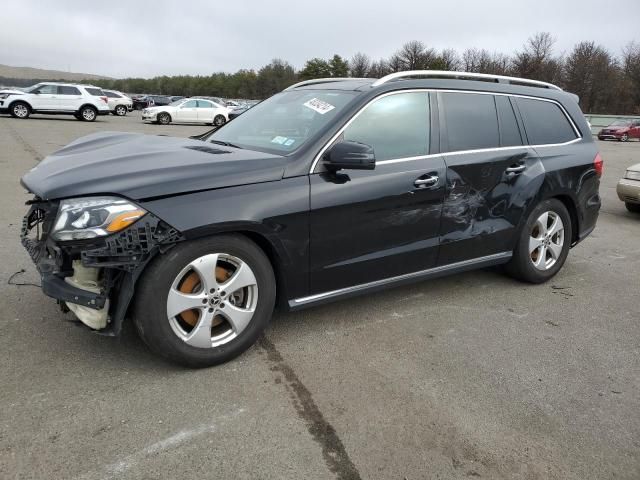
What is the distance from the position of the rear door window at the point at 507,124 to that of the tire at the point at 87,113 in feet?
83.8

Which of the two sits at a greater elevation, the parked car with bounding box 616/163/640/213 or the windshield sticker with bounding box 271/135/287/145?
the windshield sticker with bounding box 271/135/287/145

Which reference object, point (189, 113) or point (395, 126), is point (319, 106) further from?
point (189, 113)

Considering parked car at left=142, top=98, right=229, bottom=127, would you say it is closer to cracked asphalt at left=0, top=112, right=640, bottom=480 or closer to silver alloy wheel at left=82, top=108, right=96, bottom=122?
silver alloy wheel at left=82, top=108, right=96, bottom=122

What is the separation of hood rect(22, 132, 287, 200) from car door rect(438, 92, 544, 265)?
141 cm

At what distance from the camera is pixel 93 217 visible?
2586 mm

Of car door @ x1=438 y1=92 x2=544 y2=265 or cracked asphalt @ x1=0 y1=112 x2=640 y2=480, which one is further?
car door @ x1=438 y1=92 x2=544 y2=265

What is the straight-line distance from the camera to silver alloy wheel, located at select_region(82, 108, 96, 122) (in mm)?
25703

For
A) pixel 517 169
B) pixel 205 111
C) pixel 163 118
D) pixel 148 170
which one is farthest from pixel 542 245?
pixel 205 111

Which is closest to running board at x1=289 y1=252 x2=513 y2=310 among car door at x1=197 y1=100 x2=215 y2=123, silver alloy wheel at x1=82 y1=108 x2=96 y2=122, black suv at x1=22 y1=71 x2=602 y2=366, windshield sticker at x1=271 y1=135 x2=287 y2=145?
black suv at x1=22 y1=71 x2=602 y2=366

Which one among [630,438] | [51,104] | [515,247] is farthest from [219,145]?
[51,104]

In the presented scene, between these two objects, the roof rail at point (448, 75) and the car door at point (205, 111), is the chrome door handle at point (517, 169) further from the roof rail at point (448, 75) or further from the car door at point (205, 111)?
the car door at point (205, 111)

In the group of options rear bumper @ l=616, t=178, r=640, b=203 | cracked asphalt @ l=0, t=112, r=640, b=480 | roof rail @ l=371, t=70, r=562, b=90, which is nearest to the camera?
cracked asphalt @ l=0, t=112, r=640, b=480

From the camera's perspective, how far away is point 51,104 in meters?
25.0

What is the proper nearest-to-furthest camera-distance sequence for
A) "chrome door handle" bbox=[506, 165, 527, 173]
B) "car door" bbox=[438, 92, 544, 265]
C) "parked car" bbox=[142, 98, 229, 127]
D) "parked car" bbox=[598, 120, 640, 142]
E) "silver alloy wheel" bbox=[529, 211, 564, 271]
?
"car door" bbox=[438, 92, 544, 265], "chrome door handle" bbox=[506, 165, 527, 173], "silver alloy wheel" bbox=[529, 211, 564, 271], "parked car" bbox=[142, 98, 229, 127], "parked car" bbox=[598, 120, 640, 142]
